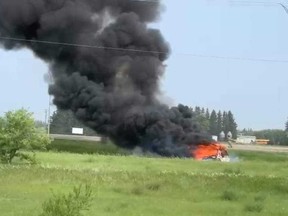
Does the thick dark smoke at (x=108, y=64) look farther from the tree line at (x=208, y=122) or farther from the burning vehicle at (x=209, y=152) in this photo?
the tree line at (x=208, y=122)

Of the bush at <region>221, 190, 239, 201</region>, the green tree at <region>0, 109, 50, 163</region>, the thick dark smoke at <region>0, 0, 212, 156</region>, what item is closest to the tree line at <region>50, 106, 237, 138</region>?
the thick dark smoke at <region>0, 0, 212, 156</region>

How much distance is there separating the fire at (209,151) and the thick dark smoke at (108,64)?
100 cm

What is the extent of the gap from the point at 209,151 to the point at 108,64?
13295mm

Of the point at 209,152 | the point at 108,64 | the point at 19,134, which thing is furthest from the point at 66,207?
the point at 108,64

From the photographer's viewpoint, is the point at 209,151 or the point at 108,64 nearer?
the point at 209,151

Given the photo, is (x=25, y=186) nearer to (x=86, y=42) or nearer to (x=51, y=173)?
(x=51, y=173)

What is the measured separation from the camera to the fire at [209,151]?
148 feet

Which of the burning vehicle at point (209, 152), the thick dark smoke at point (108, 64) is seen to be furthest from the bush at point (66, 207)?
the thick dark smoke at point (108, 64)

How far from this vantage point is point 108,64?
53.4 metres

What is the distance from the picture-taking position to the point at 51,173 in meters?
22.1

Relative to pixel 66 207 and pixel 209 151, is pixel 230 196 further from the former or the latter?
pixel 209 151

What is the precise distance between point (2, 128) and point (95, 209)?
56.2 ft

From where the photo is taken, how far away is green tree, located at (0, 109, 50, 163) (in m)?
28.9

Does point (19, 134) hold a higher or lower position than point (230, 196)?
higher
